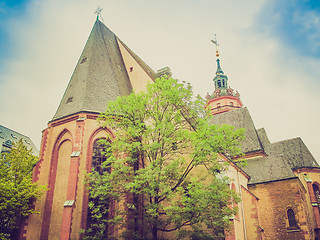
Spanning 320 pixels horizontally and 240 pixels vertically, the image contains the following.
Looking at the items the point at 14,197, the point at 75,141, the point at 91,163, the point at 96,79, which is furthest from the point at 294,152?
the point at 14,197

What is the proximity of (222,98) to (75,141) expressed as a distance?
3601 cm

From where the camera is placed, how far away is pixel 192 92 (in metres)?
13.5

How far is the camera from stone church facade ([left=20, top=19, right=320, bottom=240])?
14.9 m

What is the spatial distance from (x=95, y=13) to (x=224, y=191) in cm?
1958

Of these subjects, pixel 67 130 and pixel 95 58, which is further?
pixel 95 58

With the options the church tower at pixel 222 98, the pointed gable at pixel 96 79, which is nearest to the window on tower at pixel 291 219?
the pointed gable at pixel 96 79

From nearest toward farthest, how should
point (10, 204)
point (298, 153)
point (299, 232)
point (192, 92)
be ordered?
point (192, 92) < point (10, 204) < point (299, 232) < point (298, 153)

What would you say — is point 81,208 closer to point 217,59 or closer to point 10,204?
point 10,204

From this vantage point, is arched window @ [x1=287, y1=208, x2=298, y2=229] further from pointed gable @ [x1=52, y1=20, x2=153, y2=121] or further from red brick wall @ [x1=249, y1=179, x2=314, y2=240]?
pointed gable @ [x1=52, y1=20, x2=153, y2=121]

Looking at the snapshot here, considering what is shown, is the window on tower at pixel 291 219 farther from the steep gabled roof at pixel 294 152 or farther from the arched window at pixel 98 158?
the arched window at pixel 98 158

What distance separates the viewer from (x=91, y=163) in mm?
15672

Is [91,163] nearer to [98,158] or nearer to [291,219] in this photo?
[98,158]

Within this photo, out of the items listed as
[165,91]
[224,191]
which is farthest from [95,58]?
[224,191]

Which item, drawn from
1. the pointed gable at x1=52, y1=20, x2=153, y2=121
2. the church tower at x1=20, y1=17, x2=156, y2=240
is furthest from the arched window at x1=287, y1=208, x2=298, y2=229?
the pointed gable at x1=52, y1=20, x2=153, y2=121
